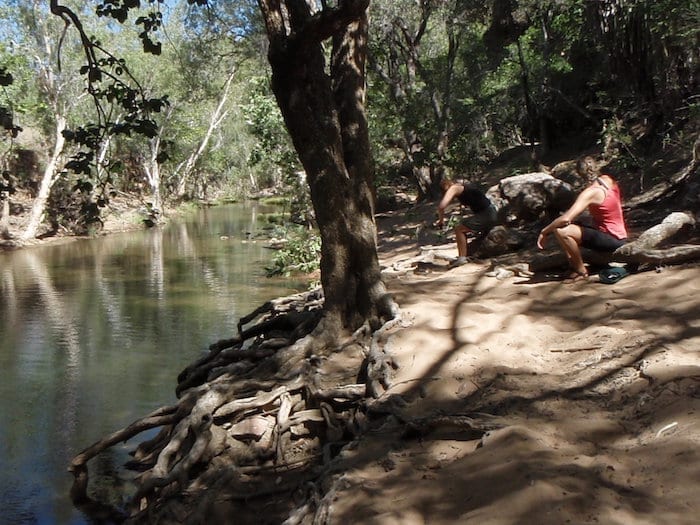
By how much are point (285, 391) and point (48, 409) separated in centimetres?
455

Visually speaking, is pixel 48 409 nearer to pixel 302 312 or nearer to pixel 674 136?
pixel 302 312

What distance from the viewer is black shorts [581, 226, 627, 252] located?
7.18 metres

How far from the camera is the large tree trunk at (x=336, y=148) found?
6574mm

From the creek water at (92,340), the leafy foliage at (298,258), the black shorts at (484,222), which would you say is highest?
the black shorts at (484,222)

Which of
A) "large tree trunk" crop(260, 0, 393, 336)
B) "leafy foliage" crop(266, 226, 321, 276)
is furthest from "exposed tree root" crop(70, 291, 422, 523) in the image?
"leafy foliage" crop(266, 226, 321, 276)

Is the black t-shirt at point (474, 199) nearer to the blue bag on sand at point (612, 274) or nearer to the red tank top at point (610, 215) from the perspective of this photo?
the red tank top at point (610, 215)

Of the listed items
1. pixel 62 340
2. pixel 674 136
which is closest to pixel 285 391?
pixel 62 340

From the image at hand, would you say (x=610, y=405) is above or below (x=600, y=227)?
below

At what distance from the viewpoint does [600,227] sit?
7312 millimetres

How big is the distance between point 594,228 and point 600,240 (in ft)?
0.69

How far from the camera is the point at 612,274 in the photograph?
699 centimetres

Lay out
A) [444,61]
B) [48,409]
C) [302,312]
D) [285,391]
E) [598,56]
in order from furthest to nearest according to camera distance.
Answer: [444,61] → [598,56] → [48,409] → [302,312] → [285,391]

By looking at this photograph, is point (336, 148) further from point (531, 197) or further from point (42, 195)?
point (42, 195)

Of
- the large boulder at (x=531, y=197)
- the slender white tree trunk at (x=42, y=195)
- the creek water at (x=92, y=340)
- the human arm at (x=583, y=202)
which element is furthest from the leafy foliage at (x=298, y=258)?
the slender white tree trunk at (x=42, y=195)
